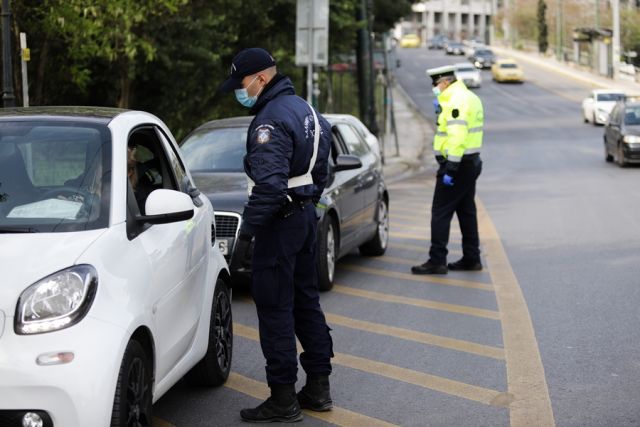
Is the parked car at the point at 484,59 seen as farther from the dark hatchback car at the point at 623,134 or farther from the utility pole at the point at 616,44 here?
the dark hatchback car at the point at 623,134

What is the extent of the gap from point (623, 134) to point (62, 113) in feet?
76.4

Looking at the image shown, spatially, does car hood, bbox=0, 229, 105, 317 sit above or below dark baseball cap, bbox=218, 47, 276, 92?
below

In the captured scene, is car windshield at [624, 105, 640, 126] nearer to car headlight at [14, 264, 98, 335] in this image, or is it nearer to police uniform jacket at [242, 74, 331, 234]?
police uniform jacket at [242, 74, 331, 234]

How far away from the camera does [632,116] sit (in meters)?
28.9

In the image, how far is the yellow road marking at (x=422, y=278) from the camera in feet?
36.1

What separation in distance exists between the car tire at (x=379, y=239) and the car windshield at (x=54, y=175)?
24.4 feet

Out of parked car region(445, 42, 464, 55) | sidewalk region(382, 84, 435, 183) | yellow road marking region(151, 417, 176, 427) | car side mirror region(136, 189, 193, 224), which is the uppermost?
parked car region(445, 42, 464, 55)

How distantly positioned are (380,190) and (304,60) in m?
8.37

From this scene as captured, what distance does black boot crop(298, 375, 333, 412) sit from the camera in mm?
6453

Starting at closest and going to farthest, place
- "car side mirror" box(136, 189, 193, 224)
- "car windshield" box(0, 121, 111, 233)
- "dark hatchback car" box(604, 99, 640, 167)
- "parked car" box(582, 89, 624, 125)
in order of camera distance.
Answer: "car windshield" box(0, 121, 111, 233) → "car side mirror" box(136, 189, 193, 224) → "dark hatchback car" box(604, 99, 640, 167) → "parked car" box(582, 89, 624, 125)

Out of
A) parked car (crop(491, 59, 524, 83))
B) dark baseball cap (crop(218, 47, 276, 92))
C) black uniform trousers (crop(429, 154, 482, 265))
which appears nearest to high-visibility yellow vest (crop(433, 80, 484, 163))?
black uniform trousers (crop(429, 154, 482, 265))

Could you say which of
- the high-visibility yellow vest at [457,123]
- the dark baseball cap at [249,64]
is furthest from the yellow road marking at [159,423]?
the high-visibility yellow vest at [457,123]

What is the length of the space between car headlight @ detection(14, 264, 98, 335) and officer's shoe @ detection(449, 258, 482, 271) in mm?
7625

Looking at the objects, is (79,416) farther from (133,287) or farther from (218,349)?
(218,349)
